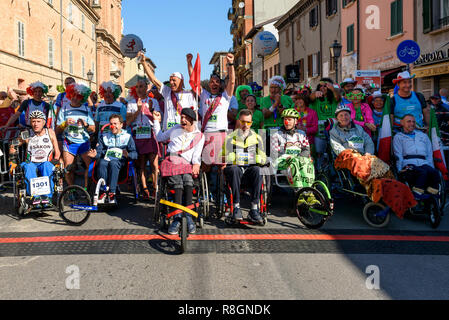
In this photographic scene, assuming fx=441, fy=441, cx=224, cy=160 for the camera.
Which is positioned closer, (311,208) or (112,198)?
(311,208)

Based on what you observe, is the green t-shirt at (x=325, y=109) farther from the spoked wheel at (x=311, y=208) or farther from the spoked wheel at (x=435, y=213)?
the spoked wheel at (x=435, y=213)

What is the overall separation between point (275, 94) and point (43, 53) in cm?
2472

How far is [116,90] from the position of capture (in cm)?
803

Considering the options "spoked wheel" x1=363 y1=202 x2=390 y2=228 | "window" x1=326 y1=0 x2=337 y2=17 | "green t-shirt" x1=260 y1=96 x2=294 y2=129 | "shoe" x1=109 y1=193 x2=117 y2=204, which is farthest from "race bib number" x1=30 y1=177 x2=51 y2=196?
"window" x1=326 y1=0 x2=337 y2=17

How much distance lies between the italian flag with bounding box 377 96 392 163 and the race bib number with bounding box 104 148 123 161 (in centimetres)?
416

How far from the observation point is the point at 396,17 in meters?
19.0

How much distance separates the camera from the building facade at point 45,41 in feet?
75.2

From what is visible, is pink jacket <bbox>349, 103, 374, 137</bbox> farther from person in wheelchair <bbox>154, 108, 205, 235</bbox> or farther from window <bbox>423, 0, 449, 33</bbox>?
window <bbox>423, 0, 449, 33</bbox>

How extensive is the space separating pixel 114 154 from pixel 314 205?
3314 millimetres

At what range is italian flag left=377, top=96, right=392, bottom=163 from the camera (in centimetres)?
688

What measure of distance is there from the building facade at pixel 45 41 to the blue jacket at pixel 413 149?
14876mm

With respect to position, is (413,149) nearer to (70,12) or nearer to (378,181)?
(378,181)

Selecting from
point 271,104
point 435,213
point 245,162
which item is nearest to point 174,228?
point 245,162

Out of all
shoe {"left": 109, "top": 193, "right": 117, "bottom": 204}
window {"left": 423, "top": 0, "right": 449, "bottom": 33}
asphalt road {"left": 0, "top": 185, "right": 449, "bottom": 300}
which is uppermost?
window {"left": 423, "top": 0, "right": 449, "bottom": 33}
